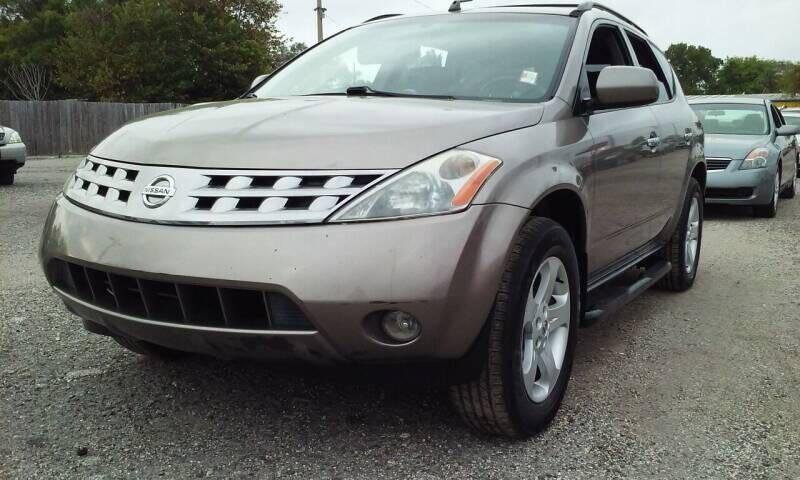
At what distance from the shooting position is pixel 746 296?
5.18m

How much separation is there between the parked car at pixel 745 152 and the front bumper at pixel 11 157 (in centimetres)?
998

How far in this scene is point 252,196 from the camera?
2.35 meters

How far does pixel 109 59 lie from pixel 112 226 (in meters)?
35.7

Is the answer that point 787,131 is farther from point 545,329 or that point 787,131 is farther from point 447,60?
point 545,329

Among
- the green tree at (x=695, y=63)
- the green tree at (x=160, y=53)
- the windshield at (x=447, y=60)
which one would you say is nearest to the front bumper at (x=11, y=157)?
the windshield at (x=447, y=60)

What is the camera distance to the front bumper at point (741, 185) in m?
9.27

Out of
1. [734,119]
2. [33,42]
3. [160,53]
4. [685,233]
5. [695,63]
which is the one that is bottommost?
[685,233]

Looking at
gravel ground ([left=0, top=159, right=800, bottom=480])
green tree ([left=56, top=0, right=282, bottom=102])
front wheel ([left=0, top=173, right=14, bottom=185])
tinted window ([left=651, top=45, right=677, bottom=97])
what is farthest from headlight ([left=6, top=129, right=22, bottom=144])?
green tree ([left=56, top=0, right=282, bottom=102])

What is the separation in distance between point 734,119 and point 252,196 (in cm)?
959

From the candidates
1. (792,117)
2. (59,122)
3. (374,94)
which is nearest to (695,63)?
(792,117)

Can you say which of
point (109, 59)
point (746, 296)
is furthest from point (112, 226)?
point (109, 59)

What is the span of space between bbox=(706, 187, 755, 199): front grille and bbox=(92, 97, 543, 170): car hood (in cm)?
723

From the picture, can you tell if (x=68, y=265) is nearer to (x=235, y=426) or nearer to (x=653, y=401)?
(x=235, y=426)

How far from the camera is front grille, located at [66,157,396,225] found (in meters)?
2.32
